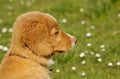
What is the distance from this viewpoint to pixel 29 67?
17.6ft

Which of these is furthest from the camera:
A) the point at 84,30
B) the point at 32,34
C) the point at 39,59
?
the point at 84,30

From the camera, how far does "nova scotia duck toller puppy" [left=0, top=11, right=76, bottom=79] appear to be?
5.29 metres

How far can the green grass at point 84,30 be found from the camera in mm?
7281

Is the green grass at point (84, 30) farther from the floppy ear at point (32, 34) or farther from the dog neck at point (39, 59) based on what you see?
the floppy ear at point (32, 34)

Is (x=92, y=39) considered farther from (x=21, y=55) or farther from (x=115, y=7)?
(x=21, y=55)

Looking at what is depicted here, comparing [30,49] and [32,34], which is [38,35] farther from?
[30,49]

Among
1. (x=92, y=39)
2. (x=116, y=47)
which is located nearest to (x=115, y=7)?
(x=92, y=39)

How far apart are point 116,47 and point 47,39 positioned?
271 cm

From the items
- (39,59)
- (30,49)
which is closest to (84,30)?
(39,59)

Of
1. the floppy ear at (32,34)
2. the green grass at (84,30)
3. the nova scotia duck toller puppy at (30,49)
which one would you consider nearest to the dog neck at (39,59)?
the nova scotia duck toller puppy at (30,49)

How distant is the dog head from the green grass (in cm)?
158

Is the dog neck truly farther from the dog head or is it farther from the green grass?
the green grass

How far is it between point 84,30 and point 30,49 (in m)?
4.06

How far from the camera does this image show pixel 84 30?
9297mm
